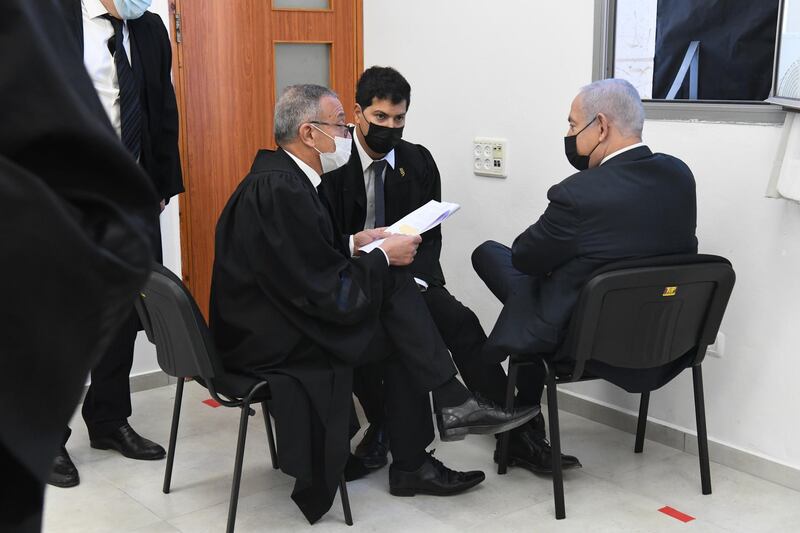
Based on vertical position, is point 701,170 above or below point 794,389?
above

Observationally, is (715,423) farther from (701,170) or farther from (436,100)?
(436,100)

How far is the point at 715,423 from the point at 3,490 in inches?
115

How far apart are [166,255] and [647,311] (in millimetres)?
2282

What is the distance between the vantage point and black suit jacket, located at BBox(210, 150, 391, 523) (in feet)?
8.43

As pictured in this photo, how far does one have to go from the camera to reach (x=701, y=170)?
10.2 ft

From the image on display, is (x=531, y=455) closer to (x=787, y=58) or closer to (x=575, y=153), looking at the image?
(x=575, y=153)

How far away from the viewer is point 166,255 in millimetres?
4055

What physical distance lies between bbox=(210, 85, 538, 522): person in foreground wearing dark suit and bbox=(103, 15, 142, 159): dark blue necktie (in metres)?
0.69

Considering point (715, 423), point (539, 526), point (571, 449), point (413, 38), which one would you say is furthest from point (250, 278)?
point (413, 38)

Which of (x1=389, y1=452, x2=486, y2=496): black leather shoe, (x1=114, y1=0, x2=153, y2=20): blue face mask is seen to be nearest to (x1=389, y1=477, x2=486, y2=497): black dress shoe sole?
(x1=389, y1=452, x2=486, y2=496): black leather shoe

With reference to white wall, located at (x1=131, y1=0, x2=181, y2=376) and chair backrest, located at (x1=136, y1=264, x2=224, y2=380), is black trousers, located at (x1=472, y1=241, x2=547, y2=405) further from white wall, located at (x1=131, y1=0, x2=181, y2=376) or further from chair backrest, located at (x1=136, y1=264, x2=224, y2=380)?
white wall, located at (x1=131, y1=0, x2=181, y2=376)

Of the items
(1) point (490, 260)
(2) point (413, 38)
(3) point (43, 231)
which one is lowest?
(1) point (490, 260)

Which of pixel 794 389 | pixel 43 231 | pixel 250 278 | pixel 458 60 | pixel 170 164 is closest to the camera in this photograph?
pixel 43 231

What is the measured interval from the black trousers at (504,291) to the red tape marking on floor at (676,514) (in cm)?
52
